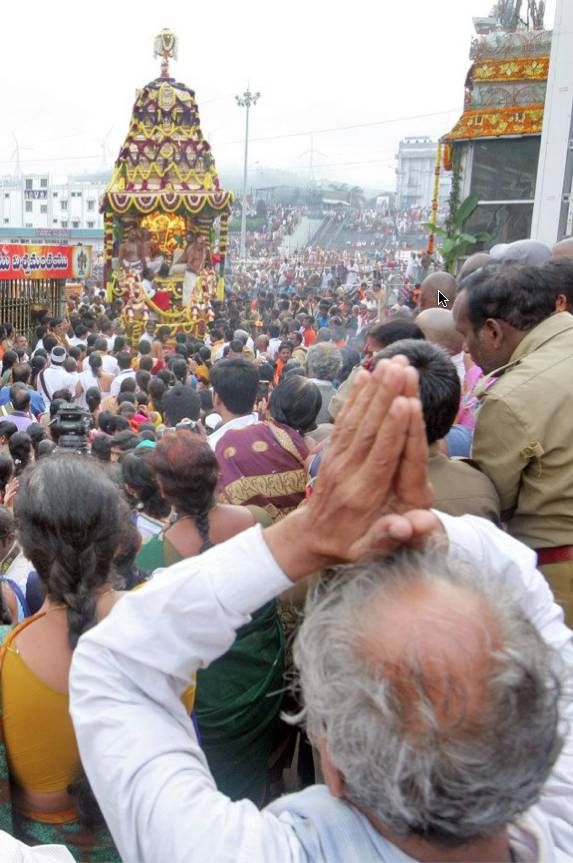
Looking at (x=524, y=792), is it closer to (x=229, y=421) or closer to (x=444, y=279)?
(x=229, y=421)

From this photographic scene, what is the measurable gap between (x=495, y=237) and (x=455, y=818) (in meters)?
15.7

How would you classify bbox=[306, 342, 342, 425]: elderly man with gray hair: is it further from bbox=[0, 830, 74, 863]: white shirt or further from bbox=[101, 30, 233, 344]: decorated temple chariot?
bbox=[101, 30, 233, 344]: decorated temple chariot

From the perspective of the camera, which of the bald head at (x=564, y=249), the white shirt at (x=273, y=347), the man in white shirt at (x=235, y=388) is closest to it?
the man in white shirt at (x=235, y=388)

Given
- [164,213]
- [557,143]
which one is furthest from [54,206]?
[557,143]

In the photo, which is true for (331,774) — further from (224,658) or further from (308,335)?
(308,335)

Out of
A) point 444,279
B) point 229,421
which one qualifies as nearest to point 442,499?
point 229,421

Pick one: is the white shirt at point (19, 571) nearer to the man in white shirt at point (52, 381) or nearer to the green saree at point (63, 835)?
the green saree at point (63, 835)

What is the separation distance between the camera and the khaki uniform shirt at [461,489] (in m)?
1.96

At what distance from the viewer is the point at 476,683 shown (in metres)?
0.82

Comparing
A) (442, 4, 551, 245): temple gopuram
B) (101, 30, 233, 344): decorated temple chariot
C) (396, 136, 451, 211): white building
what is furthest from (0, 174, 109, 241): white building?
(442, 4, 551, 245): temple gopuram

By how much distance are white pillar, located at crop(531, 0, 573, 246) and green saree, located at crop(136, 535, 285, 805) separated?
10942 millimetres

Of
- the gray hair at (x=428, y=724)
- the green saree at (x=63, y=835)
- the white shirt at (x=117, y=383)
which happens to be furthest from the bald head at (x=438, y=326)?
the white shirt at (x=117, y=383)

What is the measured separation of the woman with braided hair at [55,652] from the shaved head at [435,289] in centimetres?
392

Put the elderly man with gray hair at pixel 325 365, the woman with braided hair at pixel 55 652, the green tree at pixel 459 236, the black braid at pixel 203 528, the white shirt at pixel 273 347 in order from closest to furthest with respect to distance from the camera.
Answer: the woman with braided hair at pixel 55 652 → the black braid at pixel 203 528 → the elderly man with gray hair at pixel 325 365 → the white shirt at pixel 273 347 → the green tree at pixel 459 236
